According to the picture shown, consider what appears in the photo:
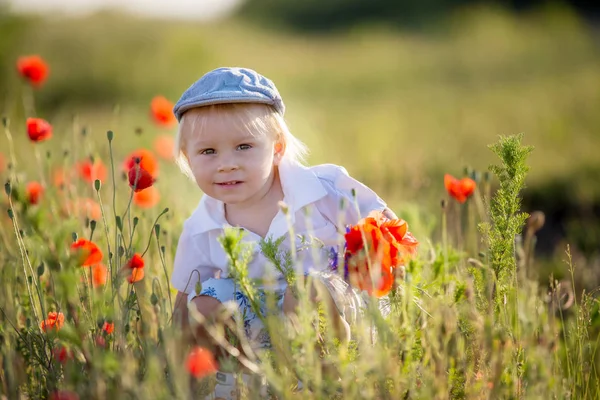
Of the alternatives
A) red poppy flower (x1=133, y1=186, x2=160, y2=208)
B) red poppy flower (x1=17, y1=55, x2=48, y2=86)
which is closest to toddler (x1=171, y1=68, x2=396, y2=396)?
Result: red poppy flower (x1=133, y1=186, x2=160, y2=208)

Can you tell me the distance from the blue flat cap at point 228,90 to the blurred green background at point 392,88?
774 mm

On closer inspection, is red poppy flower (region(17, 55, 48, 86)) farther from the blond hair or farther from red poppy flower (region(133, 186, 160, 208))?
the blond hair

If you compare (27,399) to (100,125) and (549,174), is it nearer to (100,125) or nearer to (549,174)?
(549,174)

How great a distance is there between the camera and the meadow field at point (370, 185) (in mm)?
1634

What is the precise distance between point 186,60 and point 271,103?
461 inches

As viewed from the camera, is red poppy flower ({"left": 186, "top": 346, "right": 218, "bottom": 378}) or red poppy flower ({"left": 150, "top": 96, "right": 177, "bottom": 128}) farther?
red poppy flower ({"left": 150, "top": 96, "right": 177, "bottom": 128})

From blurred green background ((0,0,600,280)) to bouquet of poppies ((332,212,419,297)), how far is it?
79 centimetres

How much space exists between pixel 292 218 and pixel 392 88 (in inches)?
461

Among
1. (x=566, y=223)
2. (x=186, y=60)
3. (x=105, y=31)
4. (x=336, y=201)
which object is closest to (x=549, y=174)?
(x=566, y=223)

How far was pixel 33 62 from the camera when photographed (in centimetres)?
332

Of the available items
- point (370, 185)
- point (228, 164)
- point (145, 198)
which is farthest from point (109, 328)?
point (370, 185)

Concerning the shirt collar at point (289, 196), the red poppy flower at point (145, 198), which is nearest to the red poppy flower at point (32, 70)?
the red poppy flower at point (145, 198)

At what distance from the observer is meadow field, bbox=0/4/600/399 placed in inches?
64.3

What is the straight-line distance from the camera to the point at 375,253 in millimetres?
1754
